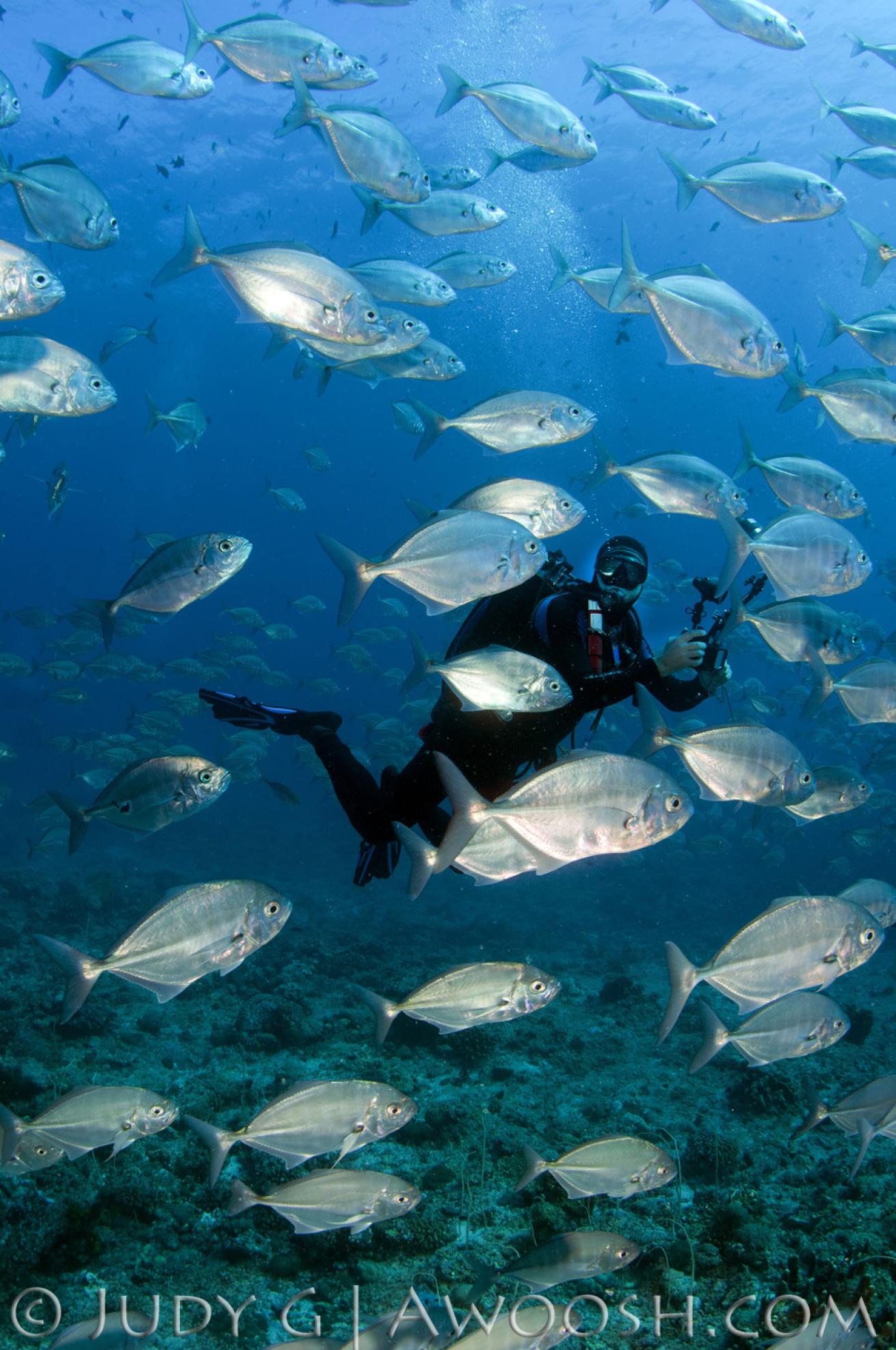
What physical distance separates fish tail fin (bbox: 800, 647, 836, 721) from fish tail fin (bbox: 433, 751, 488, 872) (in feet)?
7.20

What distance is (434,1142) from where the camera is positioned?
5.50 metres

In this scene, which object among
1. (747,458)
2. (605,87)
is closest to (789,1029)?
(747,458)

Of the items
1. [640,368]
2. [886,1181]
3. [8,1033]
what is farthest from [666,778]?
[640,368]

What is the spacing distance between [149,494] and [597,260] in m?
69.8

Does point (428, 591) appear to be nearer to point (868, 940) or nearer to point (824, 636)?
point (824, 636)

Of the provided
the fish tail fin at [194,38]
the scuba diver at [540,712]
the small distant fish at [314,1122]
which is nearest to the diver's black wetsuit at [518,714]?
the scuba diver at [540,712]

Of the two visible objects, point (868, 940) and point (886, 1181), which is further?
point (886, 1181)

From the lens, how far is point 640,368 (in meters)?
57.4

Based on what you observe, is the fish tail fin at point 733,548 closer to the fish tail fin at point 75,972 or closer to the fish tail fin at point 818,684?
the fish tail fin at point 818,684

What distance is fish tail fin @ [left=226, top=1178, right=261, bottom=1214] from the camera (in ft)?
9.75

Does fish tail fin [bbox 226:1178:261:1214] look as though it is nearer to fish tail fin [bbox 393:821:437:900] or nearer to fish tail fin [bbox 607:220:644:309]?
fish tail fin [bbox 393:821:437:900]

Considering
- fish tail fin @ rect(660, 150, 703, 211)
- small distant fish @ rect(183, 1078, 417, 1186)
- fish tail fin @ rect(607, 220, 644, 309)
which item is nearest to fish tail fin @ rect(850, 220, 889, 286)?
fish tail fin @ rect(660, 150, 703, 211)

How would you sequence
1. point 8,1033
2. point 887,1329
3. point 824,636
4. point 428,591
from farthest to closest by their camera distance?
point 8,1033 < point 824,636 < point 428,591 < point 887,1329

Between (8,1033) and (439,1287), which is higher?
(439,1287)
